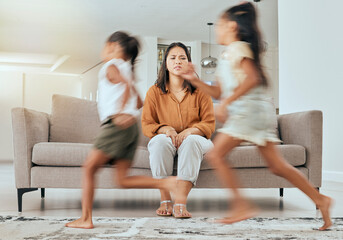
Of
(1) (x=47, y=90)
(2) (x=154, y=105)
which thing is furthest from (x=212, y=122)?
(1) (x=47, y=90)

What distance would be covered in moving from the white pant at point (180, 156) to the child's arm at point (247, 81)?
0.61 metres

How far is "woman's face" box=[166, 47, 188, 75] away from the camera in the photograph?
2.34 metres

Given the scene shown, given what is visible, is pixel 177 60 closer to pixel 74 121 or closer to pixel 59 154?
pixel 59 154

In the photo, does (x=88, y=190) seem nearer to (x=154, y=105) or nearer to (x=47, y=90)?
(x=154, y=105)

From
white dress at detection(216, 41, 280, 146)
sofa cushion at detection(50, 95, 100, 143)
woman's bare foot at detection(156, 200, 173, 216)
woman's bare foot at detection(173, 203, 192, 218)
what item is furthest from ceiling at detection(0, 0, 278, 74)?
white dress at detection(216, 41, 280, 146)

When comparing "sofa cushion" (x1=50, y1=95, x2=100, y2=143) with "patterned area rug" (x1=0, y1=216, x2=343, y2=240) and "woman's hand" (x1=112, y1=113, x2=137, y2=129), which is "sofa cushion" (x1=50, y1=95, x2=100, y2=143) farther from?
"woman's hand" (x1=112, y1=113, x2=137, y2=129)

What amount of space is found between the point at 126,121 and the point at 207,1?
5369mm

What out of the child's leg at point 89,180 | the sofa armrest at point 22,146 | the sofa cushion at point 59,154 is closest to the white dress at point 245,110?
the child's leg at point 89,180

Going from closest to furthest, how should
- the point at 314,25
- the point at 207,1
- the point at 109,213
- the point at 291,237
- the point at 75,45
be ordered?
the point at 291,237 → the point at 109,213 → the point at 314,25 → the point at 207,1 → the point at 75,45

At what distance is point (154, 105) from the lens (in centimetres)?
238

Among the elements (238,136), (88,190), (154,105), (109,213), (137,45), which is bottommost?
(109,213)

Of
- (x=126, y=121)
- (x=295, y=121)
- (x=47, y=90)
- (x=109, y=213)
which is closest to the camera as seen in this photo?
(x=126, y=121)

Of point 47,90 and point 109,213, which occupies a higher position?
point 47,90

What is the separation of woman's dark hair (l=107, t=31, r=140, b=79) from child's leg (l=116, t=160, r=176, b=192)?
1.41ft
